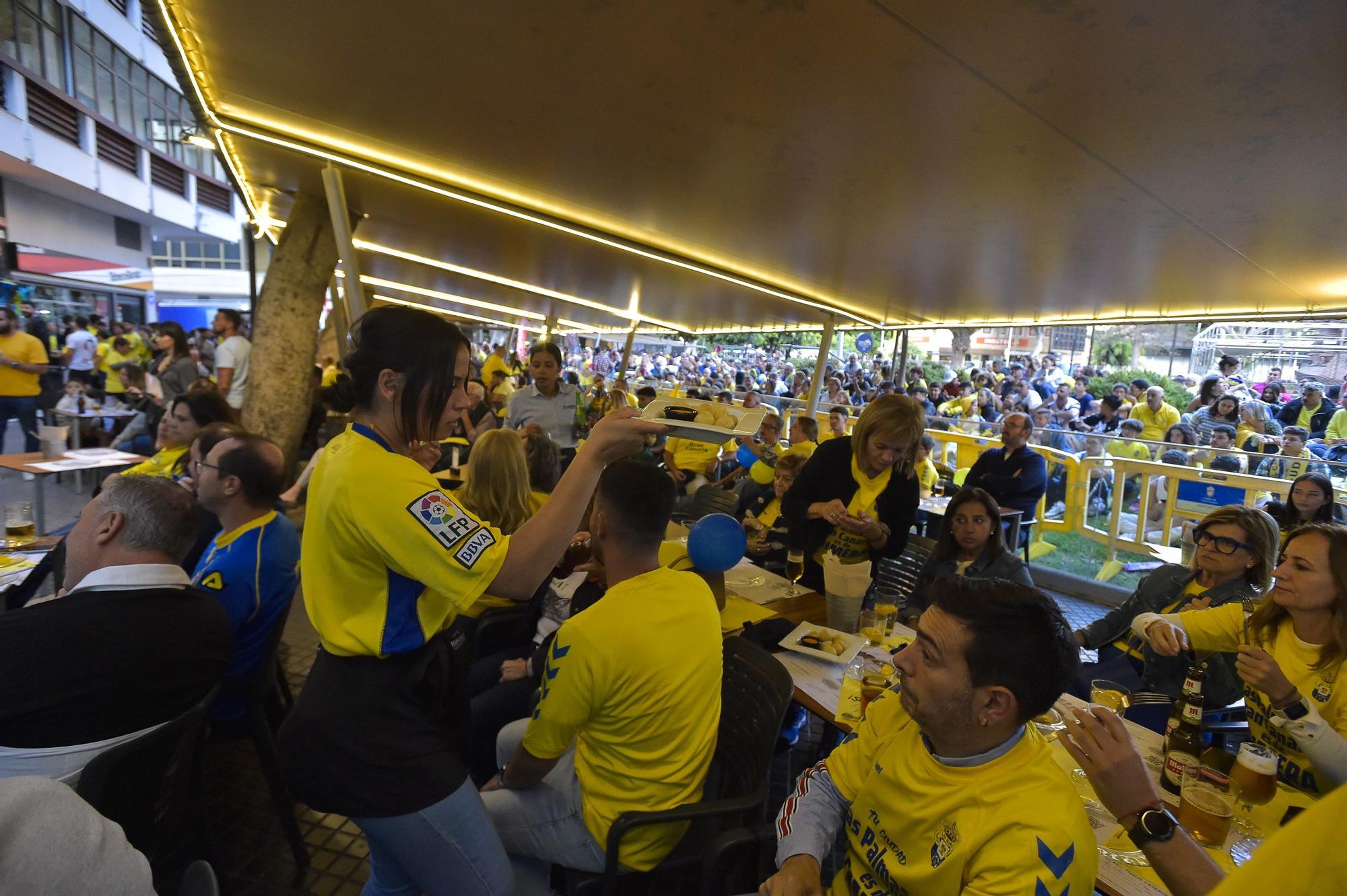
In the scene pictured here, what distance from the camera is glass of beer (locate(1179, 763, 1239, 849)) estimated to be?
157 centimetres

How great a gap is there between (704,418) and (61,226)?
23309mm

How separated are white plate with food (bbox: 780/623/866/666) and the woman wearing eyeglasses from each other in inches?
50.0

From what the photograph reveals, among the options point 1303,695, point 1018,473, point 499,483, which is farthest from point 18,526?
point 1018,473

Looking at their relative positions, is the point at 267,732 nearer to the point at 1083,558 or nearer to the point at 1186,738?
the point at 1186,738

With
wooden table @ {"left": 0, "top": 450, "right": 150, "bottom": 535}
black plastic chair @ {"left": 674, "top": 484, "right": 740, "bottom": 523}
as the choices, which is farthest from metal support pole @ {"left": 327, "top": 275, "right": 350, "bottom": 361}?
black plastic chair @ {"left": 674, "top": 484, "right": 740, "bottom": 523}

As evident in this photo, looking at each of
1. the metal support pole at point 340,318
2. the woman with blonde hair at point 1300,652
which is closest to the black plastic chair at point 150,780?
the woman with blonde hair at point 1300,652

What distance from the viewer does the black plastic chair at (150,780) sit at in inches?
62.2

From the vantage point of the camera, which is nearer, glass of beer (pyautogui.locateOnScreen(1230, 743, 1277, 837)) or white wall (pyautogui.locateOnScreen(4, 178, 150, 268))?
glass of beer (pyautogui.locateOnScreen(1230, 743, 1277, 837))

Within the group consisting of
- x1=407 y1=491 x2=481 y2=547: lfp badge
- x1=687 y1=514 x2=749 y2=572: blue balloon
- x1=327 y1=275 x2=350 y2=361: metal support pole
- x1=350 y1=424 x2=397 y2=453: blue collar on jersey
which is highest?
x1=327 y1=275 x2=350 y2=361: metal support pole

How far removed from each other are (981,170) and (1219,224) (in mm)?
1727

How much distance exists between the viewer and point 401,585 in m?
1.45

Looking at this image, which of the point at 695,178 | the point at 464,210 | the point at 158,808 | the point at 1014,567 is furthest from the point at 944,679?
the point at 464,210

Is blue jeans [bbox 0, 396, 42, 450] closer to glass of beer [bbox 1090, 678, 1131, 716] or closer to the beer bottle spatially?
glass of beer [bbox 1090, 678, 1131, 716]

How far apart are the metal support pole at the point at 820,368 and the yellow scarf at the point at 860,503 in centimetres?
750
